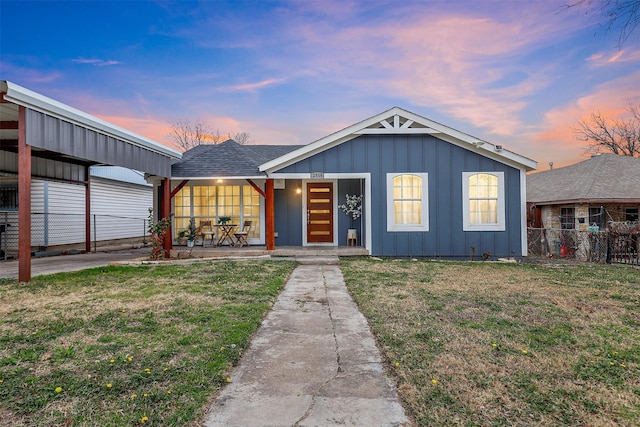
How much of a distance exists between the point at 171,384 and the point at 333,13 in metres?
12.2

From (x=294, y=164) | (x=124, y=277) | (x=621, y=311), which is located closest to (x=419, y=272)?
(x=621, y=311)

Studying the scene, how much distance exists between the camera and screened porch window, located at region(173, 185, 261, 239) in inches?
471

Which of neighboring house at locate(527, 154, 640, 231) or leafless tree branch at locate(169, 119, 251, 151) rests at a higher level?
leafless tree branch at locate(169, 119, 251, 151)

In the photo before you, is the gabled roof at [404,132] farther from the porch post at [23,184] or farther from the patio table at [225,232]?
the porch post at [23,184]

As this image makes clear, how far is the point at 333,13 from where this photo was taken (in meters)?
11.8

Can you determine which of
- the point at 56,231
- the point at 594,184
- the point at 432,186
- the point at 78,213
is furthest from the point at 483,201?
the point at 78,213

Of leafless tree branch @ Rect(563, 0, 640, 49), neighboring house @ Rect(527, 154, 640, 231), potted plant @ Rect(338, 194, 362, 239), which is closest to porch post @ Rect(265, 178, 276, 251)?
potted plant @ Rect(338, 194, 362, 239)

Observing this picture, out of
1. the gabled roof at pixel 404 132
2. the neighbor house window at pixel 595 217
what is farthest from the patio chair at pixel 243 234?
the neighbor house window at pixel 595 217

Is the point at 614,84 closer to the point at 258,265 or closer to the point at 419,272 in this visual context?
the point at 419,272

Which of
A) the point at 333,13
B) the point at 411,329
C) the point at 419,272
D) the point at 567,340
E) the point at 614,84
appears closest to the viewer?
the point at 567,340

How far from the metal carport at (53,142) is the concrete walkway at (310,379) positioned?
5.17 metres

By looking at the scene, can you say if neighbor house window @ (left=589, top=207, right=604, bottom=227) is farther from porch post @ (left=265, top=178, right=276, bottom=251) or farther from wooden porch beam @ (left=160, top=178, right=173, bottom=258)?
wooden porch beam @ (left=160, top=178, right=173, bottom=258)

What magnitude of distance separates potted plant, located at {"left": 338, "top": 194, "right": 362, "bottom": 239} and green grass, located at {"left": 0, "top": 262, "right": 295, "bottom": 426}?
5.21 m

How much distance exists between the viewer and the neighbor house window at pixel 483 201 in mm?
10078
